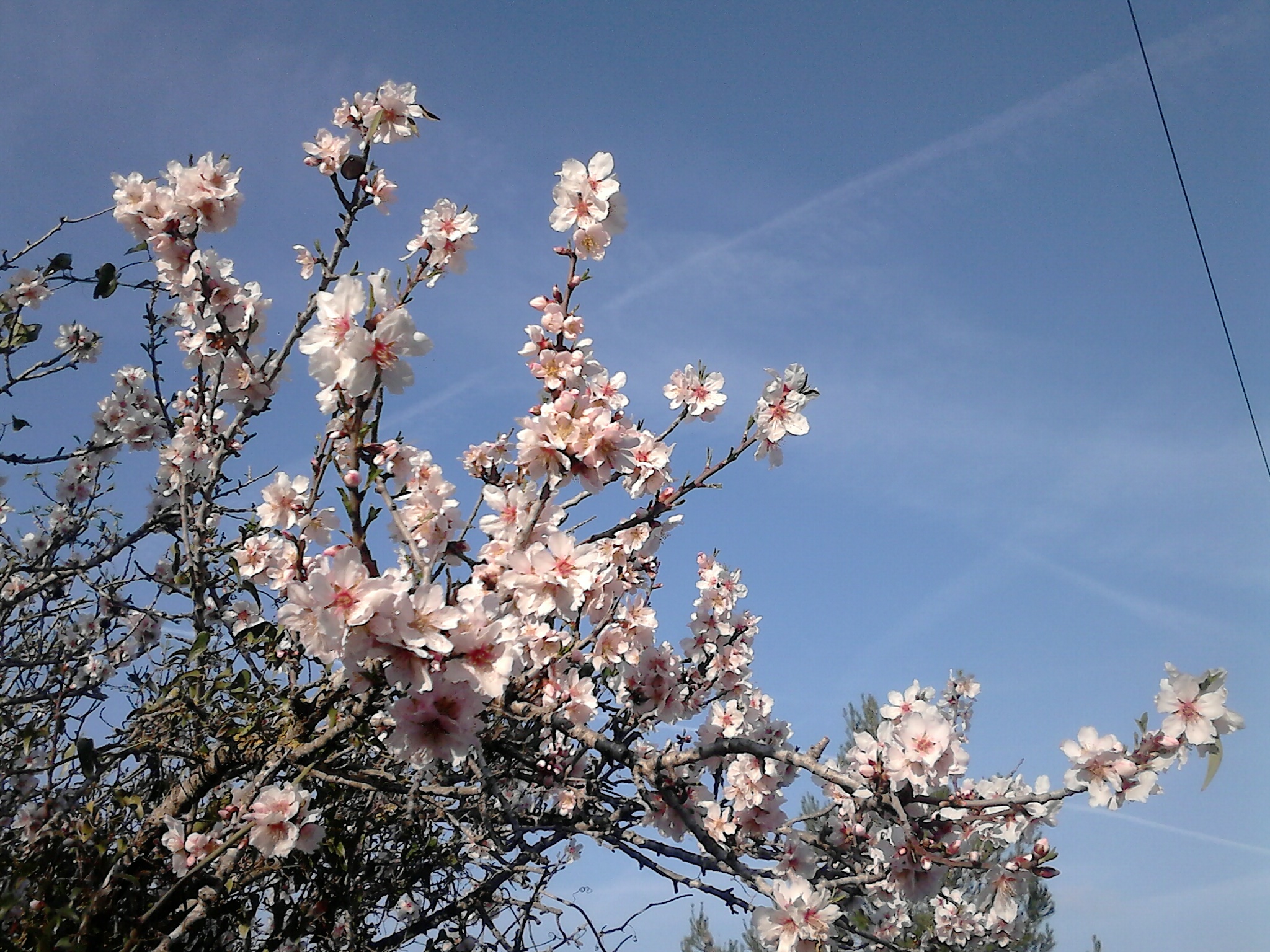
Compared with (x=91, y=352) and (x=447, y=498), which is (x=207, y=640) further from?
(x=91, y=352)

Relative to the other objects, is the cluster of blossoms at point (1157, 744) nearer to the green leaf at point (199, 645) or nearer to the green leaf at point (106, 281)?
the green leaf at point (199, 645)

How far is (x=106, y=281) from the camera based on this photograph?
2.67 m

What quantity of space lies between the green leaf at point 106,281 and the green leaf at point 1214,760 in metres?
3.23

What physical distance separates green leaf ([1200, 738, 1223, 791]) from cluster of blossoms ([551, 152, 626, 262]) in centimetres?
177

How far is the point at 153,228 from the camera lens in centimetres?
219

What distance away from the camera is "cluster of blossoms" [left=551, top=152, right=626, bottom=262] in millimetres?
2178

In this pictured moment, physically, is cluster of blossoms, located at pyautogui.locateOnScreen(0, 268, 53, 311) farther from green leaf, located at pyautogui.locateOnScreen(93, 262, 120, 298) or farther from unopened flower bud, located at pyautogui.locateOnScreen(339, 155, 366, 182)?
unopened flower bud, located at pyautogui.locateOnScreen(339, 155, 366, 182)

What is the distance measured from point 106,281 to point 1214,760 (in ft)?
10.7

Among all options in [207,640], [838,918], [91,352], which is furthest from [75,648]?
[838,918]

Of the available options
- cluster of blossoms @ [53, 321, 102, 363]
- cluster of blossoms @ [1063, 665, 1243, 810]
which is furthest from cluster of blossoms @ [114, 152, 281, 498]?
cluster of blossoms @ [1063, 665, 1243, 810]

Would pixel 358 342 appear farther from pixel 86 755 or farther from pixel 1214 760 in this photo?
pixel 1214 760

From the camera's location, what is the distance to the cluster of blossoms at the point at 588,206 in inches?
85.7

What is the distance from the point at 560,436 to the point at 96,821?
6.36 feet

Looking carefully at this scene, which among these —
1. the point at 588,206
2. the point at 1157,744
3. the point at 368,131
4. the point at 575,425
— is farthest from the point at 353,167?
the point at 1157,744
